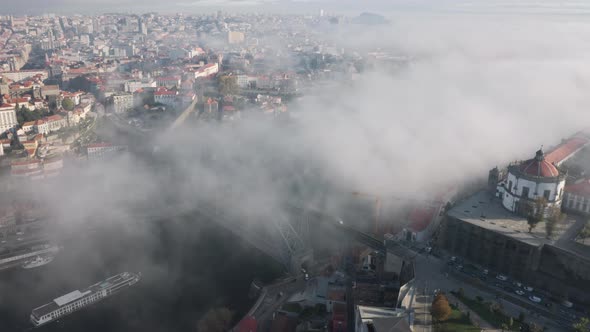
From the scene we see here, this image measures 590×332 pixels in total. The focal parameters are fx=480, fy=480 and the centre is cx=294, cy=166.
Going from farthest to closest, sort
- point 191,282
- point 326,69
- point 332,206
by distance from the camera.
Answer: point 326,69 < point 332,206 < point 191,282

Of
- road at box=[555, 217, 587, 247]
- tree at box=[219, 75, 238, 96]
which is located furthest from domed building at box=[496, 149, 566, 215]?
tree at box=[219, 75, 238, 96]

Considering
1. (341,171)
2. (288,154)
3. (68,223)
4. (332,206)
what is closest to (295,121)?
(288,154)

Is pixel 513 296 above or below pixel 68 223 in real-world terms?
above

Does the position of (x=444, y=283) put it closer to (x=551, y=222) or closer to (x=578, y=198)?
(x=551, y=222)

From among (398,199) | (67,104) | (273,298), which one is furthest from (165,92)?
(273,298)

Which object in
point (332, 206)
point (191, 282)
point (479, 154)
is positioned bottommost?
point (191, 282)

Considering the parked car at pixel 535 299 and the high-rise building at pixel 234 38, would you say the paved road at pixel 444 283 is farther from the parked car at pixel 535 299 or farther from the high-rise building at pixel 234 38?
the high-rise building at pixel 234 38

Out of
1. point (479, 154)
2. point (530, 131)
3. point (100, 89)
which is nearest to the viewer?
point (479, 154)

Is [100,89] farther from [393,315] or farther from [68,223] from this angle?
[393,315]
